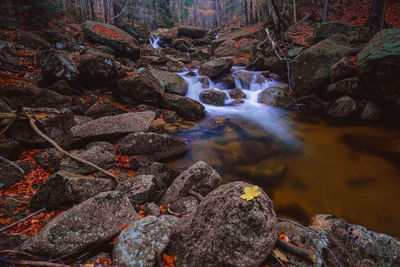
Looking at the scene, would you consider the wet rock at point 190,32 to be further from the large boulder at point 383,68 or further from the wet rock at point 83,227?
the wet rock at point 83,227

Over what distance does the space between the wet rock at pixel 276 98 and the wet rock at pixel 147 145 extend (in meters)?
7.03

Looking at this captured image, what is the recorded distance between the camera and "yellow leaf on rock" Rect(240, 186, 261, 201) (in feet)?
5.61

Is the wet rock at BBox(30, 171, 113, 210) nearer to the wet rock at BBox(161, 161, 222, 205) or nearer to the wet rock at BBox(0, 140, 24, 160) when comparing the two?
the wet rock at BBox(161, 161, 222, 205)

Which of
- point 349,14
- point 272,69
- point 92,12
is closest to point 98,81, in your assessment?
point 272,69

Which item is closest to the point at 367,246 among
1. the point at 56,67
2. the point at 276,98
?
the point at 276,98

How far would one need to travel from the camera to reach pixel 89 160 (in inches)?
152

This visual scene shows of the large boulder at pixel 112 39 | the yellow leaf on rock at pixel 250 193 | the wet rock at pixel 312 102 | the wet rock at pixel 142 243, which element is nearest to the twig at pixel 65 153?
the wet rock at pixel 142 243

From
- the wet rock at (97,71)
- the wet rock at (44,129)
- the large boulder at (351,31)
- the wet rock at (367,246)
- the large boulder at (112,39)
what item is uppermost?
the large boulder at (112,39)

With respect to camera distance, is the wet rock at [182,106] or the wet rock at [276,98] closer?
the wet rock at [182,106]

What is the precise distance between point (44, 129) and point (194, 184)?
11.3 ft

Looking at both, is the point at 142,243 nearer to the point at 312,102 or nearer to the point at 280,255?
the point at 280,255

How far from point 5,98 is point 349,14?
2405 centimetres

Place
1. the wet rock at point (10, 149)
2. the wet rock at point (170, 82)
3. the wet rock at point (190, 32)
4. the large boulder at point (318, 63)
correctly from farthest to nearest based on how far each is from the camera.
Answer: the wet rock at point (190, 32)
the wet rock at point (170, 82)
the large boulder at point (318, 63)
the wet rock at point (10, 149)

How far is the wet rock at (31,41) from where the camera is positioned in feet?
30.2
